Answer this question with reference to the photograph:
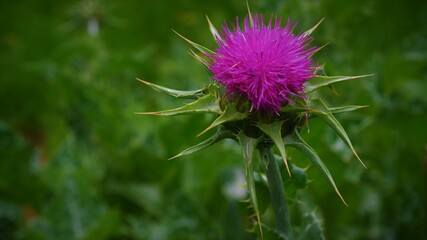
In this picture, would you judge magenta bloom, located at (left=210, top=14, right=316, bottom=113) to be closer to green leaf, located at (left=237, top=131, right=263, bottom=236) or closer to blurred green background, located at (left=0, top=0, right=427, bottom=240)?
green leaf, located at (left=237, top=131, right=263, bottom=236)

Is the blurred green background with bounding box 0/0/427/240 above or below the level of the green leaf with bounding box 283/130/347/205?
above

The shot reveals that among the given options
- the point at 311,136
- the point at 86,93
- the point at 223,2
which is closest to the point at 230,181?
the point at 311,136

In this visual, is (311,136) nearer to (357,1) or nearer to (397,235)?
(397,235)

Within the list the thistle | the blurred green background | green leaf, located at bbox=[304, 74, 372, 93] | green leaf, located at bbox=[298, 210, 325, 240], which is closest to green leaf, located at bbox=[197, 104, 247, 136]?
the thistle

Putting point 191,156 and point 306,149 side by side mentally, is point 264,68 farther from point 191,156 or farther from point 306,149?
point 191,156

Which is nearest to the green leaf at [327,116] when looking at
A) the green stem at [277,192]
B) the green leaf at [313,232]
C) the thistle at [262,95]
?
the thistle at [262,95]

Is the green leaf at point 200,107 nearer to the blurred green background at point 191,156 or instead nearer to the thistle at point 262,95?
the thistle at point 262,95

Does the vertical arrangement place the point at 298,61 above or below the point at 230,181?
below
